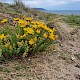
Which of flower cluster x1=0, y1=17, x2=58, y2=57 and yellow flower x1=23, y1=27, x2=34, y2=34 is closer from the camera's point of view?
flower cluster x1=0, y1=17, x2=58, y2=57

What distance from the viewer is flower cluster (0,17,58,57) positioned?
4.88 metres

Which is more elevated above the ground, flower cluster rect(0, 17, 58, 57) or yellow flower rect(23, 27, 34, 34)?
yellow flower rect(23, 27, 34, 34)

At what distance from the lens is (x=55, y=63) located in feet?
16.9

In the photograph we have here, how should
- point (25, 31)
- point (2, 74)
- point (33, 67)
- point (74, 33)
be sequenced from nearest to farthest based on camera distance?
point (2, 74)
point (33, 67)
point (25, 31)
point (74, 33)

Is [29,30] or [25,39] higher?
[29,30]

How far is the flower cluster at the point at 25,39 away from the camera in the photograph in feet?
16.0

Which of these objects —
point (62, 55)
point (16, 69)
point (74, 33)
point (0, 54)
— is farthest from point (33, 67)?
point (74, 33)

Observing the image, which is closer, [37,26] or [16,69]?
[16,69]

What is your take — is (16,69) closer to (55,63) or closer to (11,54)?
(11,54)

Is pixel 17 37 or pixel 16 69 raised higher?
pixel 17 37

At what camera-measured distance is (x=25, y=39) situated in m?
5.09

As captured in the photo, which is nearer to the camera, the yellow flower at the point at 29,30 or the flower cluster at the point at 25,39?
the flower cluster at the point at 25,39

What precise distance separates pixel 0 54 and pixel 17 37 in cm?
58

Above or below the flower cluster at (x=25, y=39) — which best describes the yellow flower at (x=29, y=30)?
above
